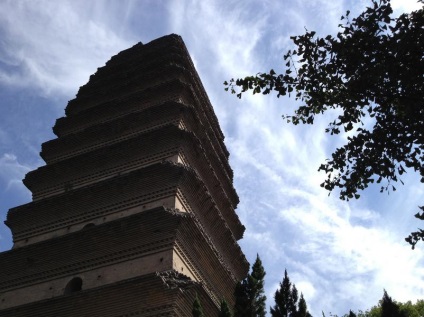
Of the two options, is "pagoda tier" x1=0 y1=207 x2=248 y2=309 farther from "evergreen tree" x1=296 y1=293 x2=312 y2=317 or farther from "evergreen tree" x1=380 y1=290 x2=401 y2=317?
"evergreen tree" x1=380 y1=290 x2=401 y2=317

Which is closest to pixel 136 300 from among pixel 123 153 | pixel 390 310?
pixel 390 310

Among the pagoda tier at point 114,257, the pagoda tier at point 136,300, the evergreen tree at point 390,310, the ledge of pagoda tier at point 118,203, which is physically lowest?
the evergreen tree at point 390,310

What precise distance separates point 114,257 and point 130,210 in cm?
211

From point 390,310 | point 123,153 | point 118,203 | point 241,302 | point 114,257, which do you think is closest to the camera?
point 241,302

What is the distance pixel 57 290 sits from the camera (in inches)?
580

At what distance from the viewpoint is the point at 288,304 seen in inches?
491

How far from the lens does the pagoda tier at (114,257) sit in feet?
46.0

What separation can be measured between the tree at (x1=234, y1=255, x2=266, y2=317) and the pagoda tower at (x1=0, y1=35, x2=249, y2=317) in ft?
3.62

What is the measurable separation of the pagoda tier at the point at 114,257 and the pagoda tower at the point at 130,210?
0.03 meters

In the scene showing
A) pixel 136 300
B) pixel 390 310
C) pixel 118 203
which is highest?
pixel 118 203

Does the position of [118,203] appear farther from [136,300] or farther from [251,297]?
[251,297]

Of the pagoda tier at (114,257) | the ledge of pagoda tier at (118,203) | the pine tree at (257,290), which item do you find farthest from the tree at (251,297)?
the ledge of pagoda tier at (118,203)

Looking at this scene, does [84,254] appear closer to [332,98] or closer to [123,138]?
[123,138]

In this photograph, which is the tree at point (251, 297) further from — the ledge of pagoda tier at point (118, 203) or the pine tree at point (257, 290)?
the ledge of pagoda tier at point (118, 203)
